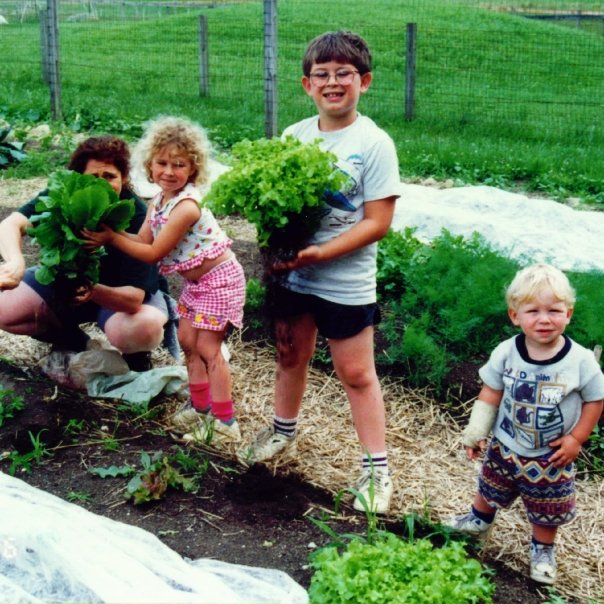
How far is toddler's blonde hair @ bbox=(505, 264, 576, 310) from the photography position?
3.08 metres

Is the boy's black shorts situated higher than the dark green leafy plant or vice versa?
the boy's black shorts

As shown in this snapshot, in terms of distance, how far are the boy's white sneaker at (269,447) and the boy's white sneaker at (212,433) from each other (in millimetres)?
123


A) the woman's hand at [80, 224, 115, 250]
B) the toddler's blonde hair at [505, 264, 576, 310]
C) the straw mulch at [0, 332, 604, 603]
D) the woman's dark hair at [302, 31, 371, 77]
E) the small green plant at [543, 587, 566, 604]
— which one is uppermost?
the woman's dark hair at [302, 31, 371, 77]

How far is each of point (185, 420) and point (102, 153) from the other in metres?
1.31

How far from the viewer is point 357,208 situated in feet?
11.6

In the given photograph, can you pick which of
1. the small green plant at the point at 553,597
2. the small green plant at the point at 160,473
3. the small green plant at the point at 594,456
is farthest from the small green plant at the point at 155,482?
the small green plant at the point at 594,456

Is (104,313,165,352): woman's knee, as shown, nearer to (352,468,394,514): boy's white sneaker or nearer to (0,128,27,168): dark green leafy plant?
(352,468,394,514): boy's white sneaker

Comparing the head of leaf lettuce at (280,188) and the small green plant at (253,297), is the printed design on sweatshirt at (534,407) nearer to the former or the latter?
the head of leaf lettuce at (280,188)

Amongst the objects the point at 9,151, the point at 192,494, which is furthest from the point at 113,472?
the point at 9,151

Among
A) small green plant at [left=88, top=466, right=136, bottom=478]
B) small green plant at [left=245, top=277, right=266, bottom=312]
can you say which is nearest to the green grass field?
small green plant at [left=245, top=277, right=266, bottom=312]

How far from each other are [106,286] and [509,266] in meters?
2.28

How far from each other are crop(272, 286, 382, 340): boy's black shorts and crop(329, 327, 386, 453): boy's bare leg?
0.13 feet

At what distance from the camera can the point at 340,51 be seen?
3.44m

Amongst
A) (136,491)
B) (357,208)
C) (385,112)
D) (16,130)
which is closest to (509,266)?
(357,208)
